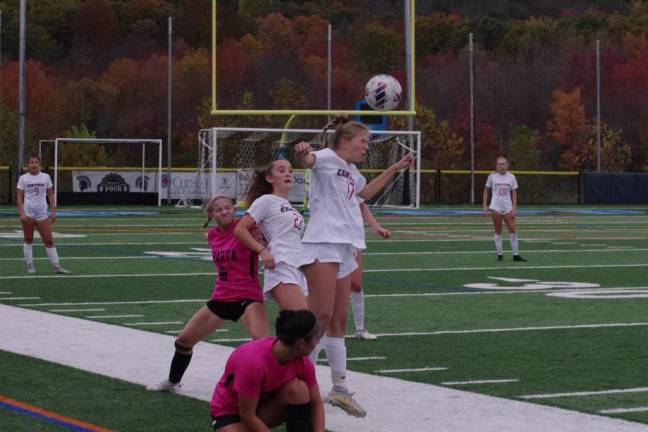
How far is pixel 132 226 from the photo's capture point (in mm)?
30078

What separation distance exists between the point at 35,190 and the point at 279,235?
1049cm

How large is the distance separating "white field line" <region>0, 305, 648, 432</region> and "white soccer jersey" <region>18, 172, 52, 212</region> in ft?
18.7

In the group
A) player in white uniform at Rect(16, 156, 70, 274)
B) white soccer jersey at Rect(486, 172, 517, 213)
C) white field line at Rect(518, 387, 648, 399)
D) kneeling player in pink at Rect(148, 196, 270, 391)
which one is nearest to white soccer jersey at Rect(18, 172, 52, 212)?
player in white uniform at Rect(16, 156, 70, 274)

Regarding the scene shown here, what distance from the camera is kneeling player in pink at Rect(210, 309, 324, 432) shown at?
250 inches

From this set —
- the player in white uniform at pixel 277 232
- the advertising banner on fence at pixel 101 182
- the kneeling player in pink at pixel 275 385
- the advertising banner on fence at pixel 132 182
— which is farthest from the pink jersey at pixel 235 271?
the advertising banner on fence at pixel 101 182

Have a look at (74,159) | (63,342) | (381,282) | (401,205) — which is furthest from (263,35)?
(63,342)

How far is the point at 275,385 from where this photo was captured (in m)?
6.46

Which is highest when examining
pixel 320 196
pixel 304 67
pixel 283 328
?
pixel 304 67

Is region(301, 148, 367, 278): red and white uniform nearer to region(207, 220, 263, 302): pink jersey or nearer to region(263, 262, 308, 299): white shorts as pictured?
region(263, 262, 308, 299): white shorts

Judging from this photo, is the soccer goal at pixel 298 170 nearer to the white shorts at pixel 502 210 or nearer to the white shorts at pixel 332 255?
the white shorts at pixel 502 210

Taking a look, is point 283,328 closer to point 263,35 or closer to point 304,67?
point 304,67

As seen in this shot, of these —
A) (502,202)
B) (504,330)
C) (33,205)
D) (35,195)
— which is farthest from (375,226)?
(502,202)

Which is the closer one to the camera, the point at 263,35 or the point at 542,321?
the point at 542,321

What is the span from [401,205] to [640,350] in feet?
93.2
